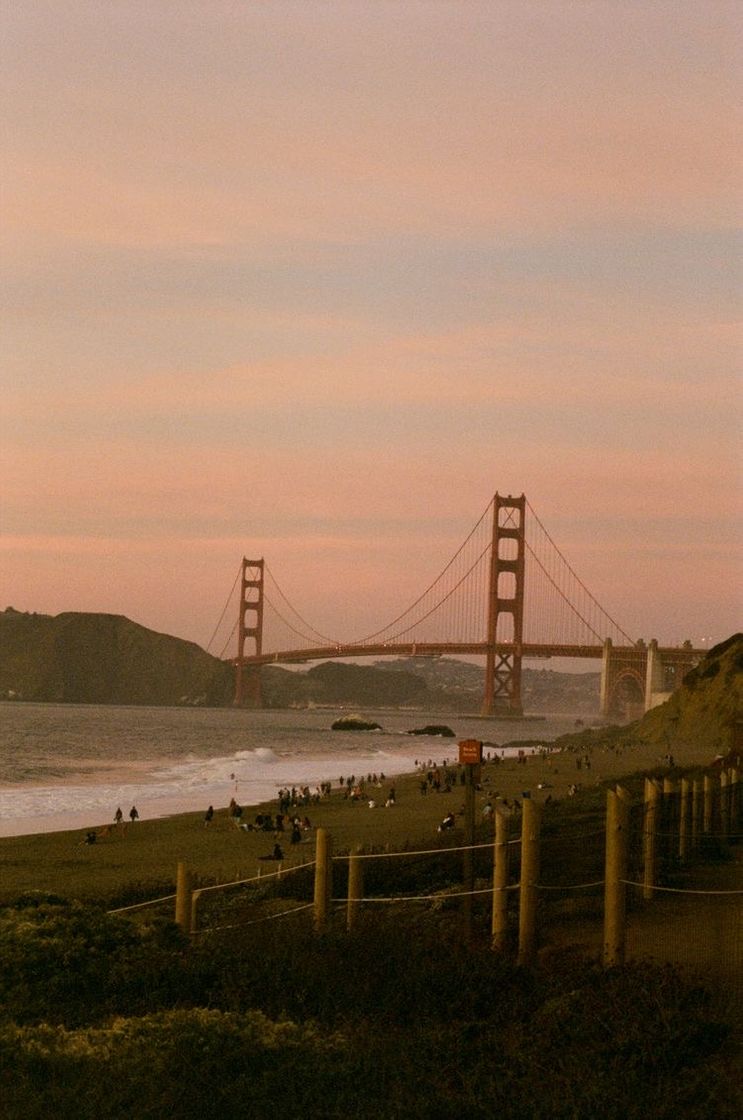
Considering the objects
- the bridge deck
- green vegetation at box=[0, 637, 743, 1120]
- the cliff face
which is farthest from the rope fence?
the bridge deck

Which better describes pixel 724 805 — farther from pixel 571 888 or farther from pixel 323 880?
pixel 323 880

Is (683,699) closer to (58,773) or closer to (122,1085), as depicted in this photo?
(58,773)

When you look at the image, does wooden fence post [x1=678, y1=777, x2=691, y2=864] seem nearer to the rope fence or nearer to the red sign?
the rope fence

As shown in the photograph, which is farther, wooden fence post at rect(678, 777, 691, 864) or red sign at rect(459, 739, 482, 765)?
wooden fence post at rect(678, 777, 691, 864)

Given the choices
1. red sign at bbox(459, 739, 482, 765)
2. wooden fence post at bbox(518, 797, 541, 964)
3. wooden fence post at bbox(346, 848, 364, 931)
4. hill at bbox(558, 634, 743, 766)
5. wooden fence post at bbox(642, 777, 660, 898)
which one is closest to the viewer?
wooden fence post at bbox(518, 797, 541, 964)

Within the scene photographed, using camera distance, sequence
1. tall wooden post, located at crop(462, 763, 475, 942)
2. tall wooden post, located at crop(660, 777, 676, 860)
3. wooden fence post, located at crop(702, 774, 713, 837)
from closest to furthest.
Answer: tall wooden post, located at crop(462, 763, 475, 942), tall wooden post, located at crop(660, 777, 676, 860), wooden fence post, located at crop(702, 774, 713, 837)
